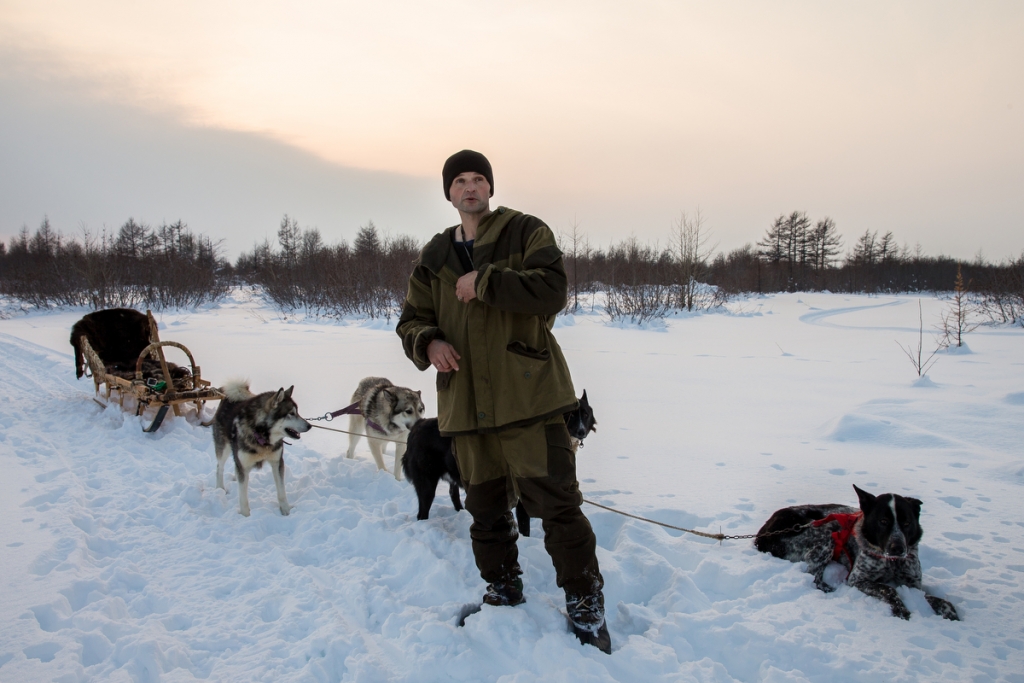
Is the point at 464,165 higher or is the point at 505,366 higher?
the point at 464,165

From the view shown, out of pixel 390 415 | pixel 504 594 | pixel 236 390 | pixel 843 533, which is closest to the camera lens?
pixel 504 594

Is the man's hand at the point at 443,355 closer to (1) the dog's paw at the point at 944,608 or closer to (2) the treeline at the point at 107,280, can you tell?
(1) the dog's paw at the point at 944,608

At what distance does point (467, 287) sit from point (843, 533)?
2223 mm

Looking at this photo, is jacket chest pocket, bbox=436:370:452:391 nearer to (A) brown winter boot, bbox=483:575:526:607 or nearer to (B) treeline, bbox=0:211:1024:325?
(A) brown winter boot, bbox=483:575:526:607

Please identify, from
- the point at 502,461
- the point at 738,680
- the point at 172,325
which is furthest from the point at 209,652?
the point at 172,325

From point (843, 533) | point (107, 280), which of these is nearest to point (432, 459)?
point (843, 533)

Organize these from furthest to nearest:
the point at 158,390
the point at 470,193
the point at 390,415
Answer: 1. the point at 158,390
2. the point at 390,415
3. the point at 470,193

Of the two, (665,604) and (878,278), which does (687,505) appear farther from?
(878,278)

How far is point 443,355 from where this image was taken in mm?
2146

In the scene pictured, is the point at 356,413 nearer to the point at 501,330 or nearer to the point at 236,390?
the point at 236,390

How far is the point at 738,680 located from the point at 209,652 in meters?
2.05

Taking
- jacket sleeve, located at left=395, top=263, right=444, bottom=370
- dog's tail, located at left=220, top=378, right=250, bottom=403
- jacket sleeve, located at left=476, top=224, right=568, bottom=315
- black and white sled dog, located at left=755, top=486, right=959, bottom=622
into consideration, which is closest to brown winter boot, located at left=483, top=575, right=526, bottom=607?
jacket sleeve, located at left=395, top=263, right=444, bottom=370

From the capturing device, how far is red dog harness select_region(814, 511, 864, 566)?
2596 millimetres

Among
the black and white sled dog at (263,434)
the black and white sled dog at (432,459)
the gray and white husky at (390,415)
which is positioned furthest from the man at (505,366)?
the gray and white husky at (390,415)
